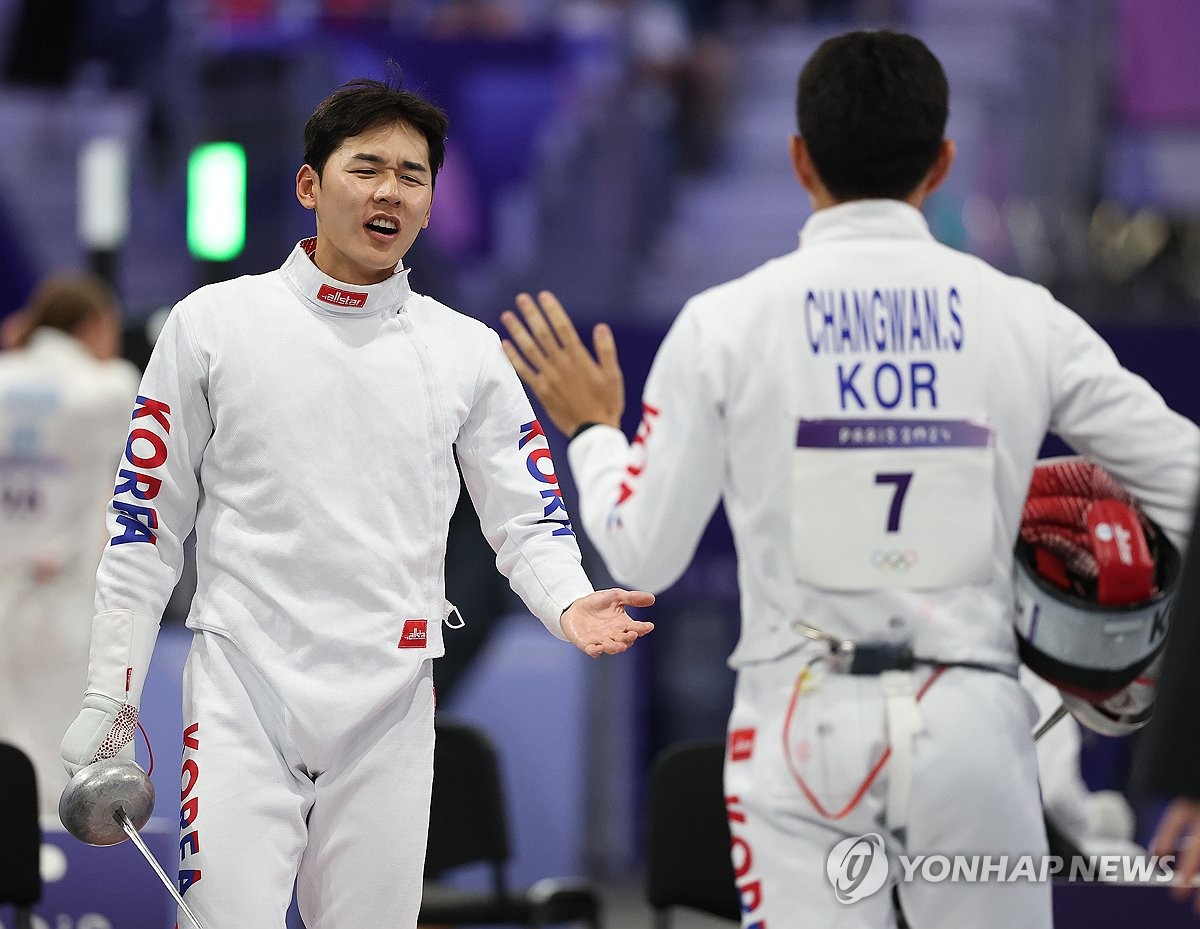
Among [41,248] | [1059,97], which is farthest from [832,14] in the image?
[41,248]

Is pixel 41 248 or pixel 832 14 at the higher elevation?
pixel 832 14

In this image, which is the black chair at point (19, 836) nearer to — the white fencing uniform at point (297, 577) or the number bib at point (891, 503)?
the white fencing uniform at point (297, 577)

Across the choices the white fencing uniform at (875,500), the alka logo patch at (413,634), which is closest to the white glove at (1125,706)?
the white fencing uniform at (875,500)

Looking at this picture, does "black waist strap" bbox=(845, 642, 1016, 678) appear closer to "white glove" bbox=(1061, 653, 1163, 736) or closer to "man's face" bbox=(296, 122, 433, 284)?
"white glove" bbox=(1061, 653, 1163, 736)

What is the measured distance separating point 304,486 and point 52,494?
3.34 m

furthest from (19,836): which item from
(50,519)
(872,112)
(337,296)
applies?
(872,112)

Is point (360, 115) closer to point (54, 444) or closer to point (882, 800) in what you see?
point (882, 800)

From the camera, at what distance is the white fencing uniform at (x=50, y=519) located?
5387mm

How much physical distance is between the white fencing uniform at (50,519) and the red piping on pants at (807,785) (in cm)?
299

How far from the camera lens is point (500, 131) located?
36.2ft

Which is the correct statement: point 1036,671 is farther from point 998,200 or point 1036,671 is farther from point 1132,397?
point 998,200

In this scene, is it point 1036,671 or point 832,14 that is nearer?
point 1036,671

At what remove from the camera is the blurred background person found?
539 cm

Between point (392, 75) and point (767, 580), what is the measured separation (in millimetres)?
984
